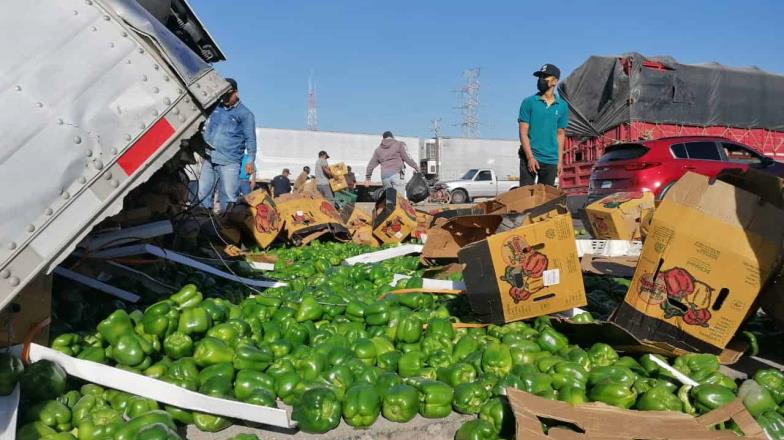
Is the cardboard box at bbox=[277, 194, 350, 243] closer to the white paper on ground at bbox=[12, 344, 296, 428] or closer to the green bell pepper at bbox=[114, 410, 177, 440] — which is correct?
the white paper on ground at bbox=[12, 344, 296, 428]

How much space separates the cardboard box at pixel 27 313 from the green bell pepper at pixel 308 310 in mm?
1752

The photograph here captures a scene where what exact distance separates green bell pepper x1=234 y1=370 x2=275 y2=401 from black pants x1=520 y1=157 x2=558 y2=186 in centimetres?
462

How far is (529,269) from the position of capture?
3.84 m

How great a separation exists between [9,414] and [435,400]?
2.06m

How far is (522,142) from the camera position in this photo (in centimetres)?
688

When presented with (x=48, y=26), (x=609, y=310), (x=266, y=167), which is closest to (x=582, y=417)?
(x=609, y=310)

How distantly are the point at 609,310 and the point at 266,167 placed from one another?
86.6 ft

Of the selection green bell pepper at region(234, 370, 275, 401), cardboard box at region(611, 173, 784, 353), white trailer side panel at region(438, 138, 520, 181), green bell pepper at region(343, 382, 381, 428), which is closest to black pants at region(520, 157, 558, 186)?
cardboard box at region(611, 173, 784, 353)

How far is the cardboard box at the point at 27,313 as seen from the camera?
2.69 m

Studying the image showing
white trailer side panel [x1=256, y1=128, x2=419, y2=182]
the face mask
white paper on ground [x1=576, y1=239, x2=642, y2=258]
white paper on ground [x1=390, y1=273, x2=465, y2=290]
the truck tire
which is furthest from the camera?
white trailer side panel [x1=256, y1=128, x2=419, y2=182]

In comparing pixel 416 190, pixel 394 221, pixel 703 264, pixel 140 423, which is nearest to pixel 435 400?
pixel 140 423

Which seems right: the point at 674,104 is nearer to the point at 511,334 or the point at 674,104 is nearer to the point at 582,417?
the point at 511,334

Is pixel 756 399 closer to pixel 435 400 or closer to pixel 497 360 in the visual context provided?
pixel 497 360

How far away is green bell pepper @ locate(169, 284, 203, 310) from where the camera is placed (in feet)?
12.7
